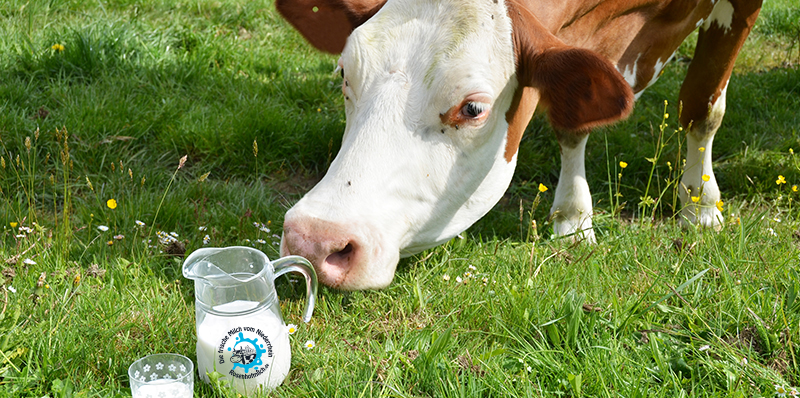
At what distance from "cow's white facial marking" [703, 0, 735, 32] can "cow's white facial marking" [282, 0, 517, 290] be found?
1822 millimetres

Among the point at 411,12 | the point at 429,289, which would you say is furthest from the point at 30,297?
the point at 411,12

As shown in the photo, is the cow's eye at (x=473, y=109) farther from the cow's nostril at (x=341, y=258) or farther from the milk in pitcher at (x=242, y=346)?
the milk in pitcher at (x=242, y=346)

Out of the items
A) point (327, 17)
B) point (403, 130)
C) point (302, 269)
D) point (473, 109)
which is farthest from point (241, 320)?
point (327, 17)

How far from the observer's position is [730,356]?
7.88 ft

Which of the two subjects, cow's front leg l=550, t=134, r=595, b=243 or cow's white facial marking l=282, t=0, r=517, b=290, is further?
cow's front leg l=550, t=134, r=595, b=243

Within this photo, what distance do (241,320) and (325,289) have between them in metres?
0.70

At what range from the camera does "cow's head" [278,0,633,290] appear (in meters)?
2.44

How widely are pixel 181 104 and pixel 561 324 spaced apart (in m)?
3.31

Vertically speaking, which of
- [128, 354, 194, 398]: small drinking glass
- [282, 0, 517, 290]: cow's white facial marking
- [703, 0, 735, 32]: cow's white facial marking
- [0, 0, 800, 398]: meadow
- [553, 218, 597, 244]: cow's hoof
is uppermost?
[282, 0, 517, 290]: cow's white facial marking

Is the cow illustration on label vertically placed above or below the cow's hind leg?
above

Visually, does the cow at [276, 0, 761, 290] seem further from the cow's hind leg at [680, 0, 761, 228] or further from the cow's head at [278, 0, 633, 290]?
the cow's hind leg at [680, 0, 761, 228]

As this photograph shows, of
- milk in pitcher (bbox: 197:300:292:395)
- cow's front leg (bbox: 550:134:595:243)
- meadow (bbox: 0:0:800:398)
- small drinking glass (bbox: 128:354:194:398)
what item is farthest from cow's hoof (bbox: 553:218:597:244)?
small drinking glass (bbox: 128:354:194:398)

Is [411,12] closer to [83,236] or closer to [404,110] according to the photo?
[404,110]

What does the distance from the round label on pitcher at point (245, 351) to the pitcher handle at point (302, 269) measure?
7.3 inches
